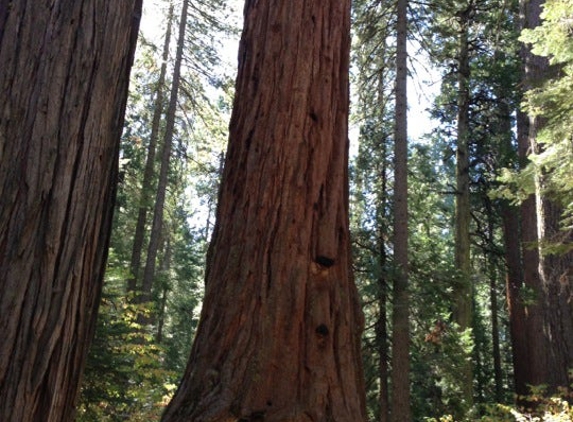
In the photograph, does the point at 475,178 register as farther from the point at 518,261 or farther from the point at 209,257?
the point at 209,257

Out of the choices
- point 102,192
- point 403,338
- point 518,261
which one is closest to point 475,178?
point 518,261

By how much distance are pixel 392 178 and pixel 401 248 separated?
8.91 ft

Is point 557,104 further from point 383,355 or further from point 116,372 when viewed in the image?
point 383,355

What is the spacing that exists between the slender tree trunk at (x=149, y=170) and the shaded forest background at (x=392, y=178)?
48mm

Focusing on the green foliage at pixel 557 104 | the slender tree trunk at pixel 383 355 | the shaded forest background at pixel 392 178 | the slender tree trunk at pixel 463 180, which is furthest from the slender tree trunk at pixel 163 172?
the green foliage at pixel 557 104

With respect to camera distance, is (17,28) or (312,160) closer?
(17,28)

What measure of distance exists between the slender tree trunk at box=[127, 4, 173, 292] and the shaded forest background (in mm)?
48

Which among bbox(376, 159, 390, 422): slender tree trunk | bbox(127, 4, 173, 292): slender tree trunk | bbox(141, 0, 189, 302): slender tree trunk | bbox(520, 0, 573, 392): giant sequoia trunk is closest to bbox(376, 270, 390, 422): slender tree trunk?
bbox(376, 159, 390, 422): slender tree trunk

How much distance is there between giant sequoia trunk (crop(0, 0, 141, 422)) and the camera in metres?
2.31

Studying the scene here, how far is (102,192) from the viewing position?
273 cm

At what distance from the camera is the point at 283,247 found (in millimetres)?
2783

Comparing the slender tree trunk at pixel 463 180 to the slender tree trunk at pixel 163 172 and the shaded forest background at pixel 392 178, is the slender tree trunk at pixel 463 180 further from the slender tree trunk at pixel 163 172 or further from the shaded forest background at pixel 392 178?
the slender tree trunk at pixel 163 172

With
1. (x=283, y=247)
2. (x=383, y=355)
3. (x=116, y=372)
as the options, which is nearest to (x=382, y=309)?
(x=383, y=355)

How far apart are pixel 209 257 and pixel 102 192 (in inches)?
25.1
